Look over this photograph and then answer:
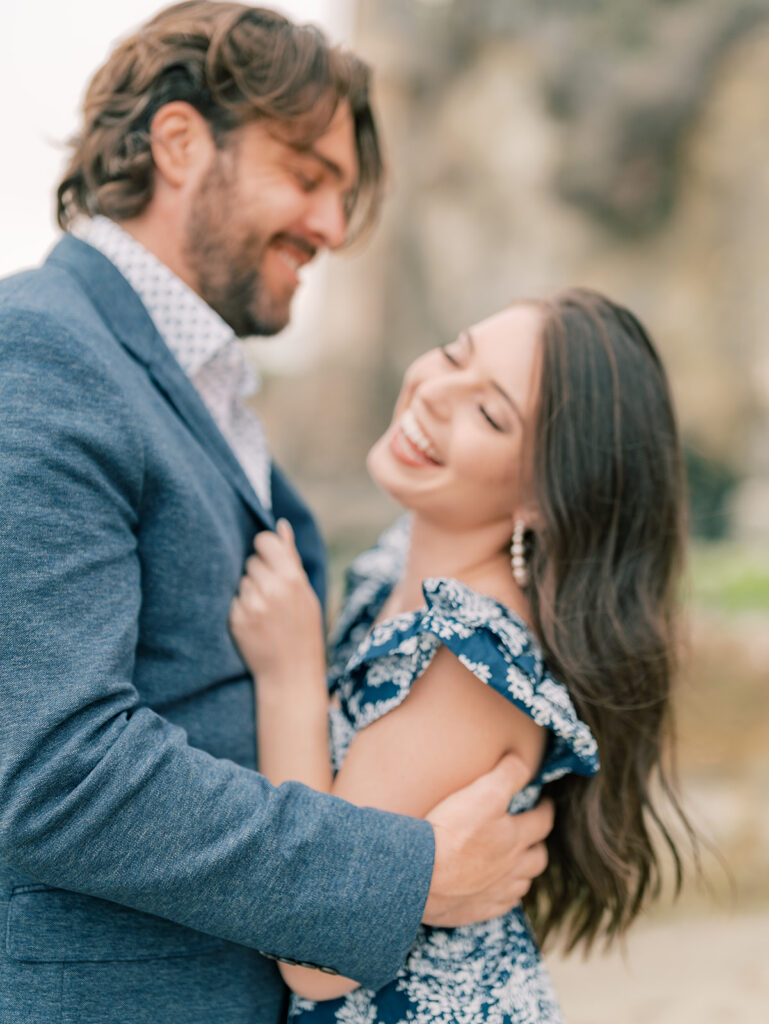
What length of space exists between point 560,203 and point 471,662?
404 inches

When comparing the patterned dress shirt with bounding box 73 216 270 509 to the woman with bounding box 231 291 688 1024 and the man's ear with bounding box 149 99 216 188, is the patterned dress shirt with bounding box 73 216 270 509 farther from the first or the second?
the woman with bounding box 231 291 688 1024

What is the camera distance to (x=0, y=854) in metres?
1.30

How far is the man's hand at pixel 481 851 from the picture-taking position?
156cm

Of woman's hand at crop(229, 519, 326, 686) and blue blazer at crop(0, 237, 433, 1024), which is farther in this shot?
woman's hand at crop(229, 519, 326, 686)

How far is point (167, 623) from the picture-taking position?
1561 millimetres

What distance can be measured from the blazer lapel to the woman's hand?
150 mm

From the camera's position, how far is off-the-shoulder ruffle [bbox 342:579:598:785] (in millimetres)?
1608

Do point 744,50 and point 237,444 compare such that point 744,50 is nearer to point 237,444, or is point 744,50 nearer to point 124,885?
point 237,444

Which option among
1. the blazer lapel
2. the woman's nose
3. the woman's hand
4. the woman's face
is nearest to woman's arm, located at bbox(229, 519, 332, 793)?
the woman's hand

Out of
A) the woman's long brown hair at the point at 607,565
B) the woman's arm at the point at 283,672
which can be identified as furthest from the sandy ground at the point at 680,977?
the woman's arm at the point at 283,672

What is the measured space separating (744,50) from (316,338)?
5821 millimetres

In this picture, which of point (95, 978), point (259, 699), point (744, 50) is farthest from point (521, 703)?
point (744, 50)

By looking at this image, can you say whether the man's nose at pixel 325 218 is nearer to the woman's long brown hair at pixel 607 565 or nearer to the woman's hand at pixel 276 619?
the woman's long brown hair at pixel 607 565

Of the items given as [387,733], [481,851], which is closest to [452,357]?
[387,733]
